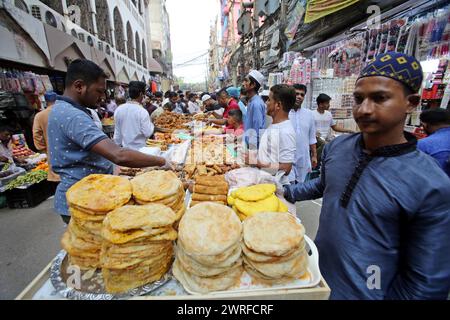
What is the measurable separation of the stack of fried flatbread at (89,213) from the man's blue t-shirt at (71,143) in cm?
42

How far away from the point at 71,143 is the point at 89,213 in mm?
763

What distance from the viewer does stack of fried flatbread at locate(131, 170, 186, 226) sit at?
1.27m

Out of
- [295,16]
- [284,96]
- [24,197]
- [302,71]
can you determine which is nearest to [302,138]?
[284,96]

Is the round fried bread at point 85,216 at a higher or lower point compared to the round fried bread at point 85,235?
higher

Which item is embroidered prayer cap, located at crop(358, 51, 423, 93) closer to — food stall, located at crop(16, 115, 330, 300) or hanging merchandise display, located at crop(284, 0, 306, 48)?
food stall, located at crop(16, 115, 330, 300)

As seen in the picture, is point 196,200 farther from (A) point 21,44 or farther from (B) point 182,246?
(A) point 21,44

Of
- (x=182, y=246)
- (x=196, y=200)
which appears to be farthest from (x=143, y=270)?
(x=196, y=200)

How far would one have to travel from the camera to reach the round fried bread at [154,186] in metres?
1.27

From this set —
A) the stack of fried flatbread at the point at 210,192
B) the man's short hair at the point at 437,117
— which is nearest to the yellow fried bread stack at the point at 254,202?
the stack of fried flatbread at the point at 210,192

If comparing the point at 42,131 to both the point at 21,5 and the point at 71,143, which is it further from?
the point at 21,5

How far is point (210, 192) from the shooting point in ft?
6.03

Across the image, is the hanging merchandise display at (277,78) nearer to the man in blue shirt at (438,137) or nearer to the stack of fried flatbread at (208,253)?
the man in blue shirt at (438,137)

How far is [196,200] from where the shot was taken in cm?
181
